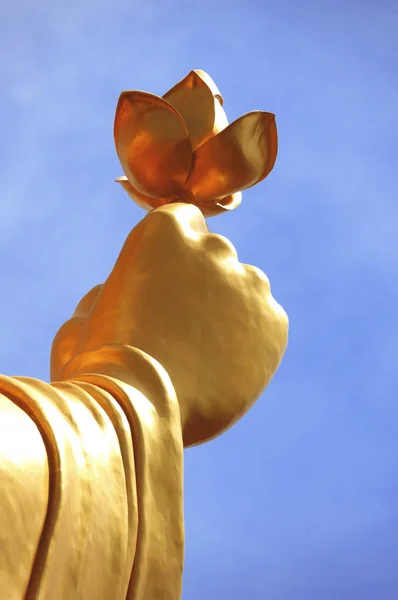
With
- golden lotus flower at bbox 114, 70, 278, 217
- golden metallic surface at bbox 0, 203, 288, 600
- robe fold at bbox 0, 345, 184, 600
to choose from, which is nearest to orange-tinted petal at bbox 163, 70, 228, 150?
golden lotus flower at bbox 114, 70, 278, 217

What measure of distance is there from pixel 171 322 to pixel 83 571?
0.26 metres

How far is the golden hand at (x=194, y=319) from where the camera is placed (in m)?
0.75

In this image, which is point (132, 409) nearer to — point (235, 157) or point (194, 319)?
point (194, 319)

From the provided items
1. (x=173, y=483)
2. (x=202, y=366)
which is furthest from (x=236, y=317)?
(x=173, y=483)

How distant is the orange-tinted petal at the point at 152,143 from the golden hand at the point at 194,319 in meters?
0.10

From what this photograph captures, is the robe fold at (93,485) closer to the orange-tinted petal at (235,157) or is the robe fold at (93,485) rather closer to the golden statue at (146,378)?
the golden statue at (146,378)

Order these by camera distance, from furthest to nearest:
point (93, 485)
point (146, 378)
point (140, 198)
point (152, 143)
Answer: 1. point (140, 198)
2. point (152, 143)
3. point (146, 378)
4. point (93, 485)

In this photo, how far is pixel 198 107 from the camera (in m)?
0.96

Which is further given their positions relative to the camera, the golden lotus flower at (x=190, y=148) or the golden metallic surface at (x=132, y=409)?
the golden lotus flower at (x=190, y=148)

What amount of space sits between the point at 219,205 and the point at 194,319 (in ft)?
0.78

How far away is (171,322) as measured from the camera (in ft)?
2.48

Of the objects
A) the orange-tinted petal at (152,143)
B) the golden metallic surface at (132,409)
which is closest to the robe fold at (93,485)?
the golden metallic surface at (132,409)

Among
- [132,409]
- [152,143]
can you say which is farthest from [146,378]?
[152,143]

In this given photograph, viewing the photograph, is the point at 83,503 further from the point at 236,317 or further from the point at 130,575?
the point at 236,317
